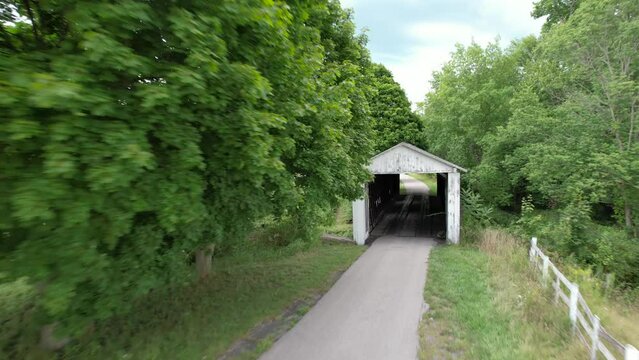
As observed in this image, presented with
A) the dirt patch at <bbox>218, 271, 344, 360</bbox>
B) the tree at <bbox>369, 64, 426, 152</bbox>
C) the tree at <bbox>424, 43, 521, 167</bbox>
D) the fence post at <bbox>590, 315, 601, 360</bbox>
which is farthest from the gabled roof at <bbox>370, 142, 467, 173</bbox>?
the tree at <bbox>369, 64, 426, 152</bbox>

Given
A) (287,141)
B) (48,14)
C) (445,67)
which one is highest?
Result: (445,67)

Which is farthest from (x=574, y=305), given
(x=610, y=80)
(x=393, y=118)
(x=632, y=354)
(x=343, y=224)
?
(x=393, y=118)

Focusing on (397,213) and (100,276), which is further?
(397,213)

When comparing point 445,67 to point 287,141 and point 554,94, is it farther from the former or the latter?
point 287,141

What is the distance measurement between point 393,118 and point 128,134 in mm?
27850

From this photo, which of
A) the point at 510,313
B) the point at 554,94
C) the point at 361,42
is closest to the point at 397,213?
the point at 554,94

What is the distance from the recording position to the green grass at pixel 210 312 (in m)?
6.22

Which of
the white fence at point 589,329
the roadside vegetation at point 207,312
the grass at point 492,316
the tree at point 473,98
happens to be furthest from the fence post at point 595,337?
the tree at point 473,98

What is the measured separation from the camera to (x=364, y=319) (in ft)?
25.2

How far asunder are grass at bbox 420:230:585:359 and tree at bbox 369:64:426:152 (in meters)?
18.7

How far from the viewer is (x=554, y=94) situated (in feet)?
57.1

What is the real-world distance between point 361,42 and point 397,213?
12723 mm

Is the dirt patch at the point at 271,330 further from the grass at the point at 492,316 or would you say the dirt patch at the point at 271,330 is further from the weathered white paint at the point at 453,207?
the weathered white paint at the point at 453,207

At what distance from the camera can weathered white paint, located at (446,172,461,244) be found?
15.2m
